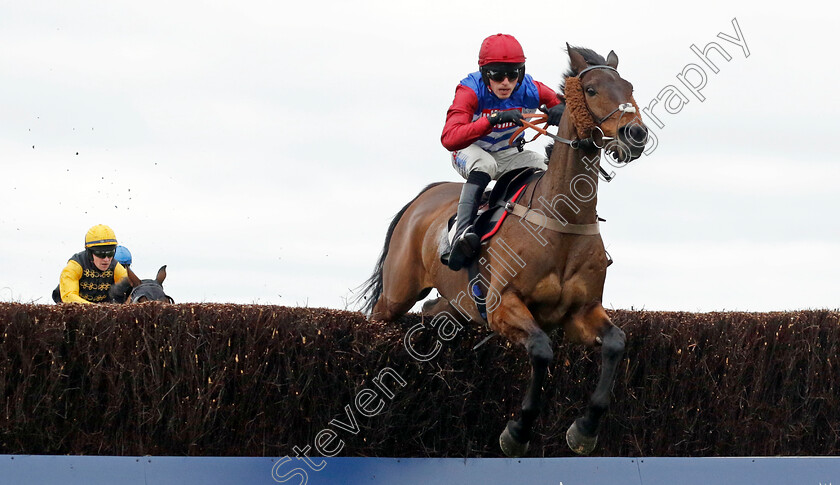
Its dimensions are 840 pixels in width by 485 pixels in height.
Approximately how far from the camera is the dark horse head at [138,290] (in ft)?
29.9

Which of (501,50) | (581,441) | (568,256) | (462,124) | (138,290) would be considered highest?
(501,50)

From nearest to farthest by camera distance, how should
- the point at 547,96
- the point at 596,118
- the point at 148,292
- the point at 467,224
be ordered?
the point at 596,118
the point at 467,224
the point at 547,96
the point at 148,292

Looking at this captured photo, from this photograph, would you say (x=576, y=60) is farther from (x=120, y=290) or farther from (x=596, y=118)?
(x=120, y=290)

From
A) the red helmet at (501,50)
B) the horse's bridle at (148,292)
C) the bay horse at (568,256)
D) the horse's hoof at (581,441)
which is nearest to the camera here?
the bay horse at (568,256)

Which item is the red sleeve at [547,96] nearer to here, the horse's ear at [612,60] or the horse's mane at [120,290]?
the horse's ear at [612,60]

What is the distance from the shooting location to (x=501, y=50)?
6.30 m

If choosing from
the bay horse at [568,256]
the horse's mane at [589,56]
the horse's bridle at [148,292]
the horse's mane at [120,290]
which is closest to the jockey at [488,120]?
the bay horse at [568,256]

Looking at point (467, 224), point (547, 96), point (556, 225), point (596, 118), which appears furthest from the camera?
point (547, 96)

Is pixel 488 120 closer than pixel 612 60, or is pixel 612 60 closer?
pixel 612 60

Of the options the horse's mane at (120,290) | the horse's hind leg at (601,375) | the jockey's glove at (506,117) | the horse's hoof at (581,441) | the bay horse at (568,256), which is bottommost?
the horse's hoof at (581,441)

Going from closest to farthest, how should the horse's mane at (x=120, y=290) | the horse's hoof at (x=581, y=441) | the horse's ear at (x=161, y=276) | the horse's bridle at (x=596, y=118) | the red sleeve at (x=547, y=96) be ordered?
the horse's bridle at (x=596, y=118), the horse's hoof at (x=581, y=441), the red sleeve at (x=547, y=96), the horse's ear at (x=161, y=276), the horse's mane at (x=120, y=290)

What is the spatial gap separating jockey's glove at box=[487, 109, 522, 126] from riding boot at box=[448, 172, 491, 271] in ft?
1.63

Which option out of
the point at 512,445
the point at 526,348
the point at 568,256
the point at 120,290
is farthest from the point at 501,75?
the point at 120,290

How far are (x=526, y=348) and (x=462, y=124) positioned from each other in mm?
1529
